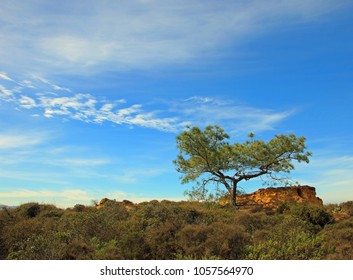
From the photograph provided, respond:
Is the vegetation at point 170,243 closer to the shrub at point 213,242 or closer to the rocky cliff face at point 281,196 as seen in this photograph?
the shrub at point 213,242

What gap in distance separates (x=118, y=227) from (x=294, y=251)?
24.9 feet

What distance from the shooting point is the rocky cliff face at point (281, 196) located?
124ft

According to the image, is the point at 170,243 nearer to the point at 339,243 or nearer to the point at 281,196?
the point at 339,243

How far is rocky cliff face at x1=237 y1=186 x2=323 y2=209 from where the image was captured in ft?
124

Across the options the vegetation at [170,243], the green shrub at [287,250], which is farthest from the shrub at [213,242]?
the green shrub at [287,250]

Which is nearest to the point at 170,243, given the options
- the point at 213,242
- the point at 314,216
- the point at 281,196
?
the point at 213,242

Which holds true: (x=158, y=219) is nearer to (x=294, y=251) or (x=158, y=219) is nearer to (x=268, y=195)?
(x=294, y=251)

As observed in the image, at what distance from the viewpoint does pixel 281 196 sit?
126 ft

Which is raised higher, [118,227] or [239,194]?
[239,194]

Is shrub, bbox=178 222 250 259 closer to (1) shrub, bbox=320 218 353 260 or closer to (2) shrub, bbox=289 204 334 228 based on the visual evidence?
(1) shrub, bbox=320 218 353 260

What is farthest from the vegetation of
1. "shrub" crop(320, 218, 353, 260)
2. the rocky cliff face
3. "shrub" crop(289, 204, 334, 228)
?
the rocky cliff face

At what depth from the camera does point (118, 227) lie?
15.9 metres
